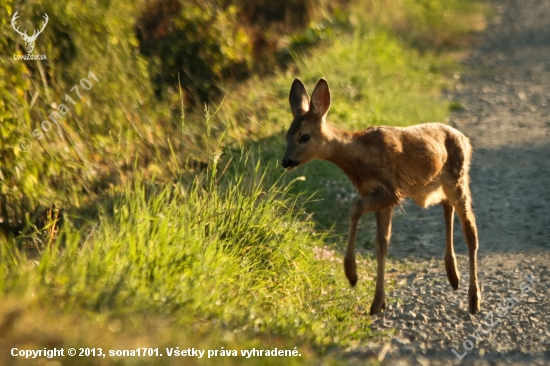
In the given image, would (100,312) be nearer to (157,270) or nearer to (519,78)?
(157,270)

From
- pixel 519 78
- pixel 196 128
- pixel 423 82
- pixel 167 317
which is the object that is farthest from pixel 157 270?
pixel 519 78

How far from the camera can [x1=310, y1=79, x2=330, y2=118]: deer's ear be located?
7.03m

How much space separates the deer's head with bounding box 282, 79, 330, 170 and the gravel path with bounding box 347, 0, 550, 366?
52.3 inches

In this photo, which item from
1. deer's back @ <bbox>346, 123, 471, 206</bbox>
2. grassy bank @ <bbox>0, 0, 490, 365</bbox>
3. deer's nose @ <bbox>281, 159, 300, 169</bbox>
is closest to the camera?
grassy bank @ <bbox>0, 0, 490, 365</bbox>

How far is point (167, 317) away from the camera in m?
5.00

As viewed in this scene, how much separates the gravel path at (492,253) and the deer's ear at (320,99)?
161 centimetres

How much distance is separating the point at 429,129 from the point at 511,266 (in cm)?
149

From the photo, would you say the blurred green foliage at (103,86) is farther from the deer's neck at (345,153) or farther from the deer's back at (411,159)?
the deer's back at (411,159)

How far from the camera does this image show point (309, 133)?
6.91 meters

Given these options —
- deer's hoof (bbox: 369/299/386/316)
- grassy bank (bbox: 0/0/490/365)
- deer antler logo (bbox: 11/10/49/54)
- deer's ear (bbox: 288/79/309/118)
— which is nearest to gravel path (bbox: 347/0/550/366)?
deer's hoof (bbox: 369/299/386/316)

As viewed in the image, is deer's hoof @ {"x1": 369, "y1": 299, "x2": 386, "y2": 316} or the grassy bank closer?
the grassy bank

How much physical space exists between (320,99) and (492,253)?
95.3 inches

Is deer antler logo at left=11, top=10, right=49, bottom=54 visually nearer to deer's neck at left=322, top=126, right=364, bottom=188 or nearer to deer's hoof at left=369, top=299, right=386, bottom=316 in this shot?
deer's neck at left=322, top=126, right=364, bottom=188

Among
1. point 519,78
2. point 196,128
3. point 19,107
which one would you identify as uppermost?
point 19,107
